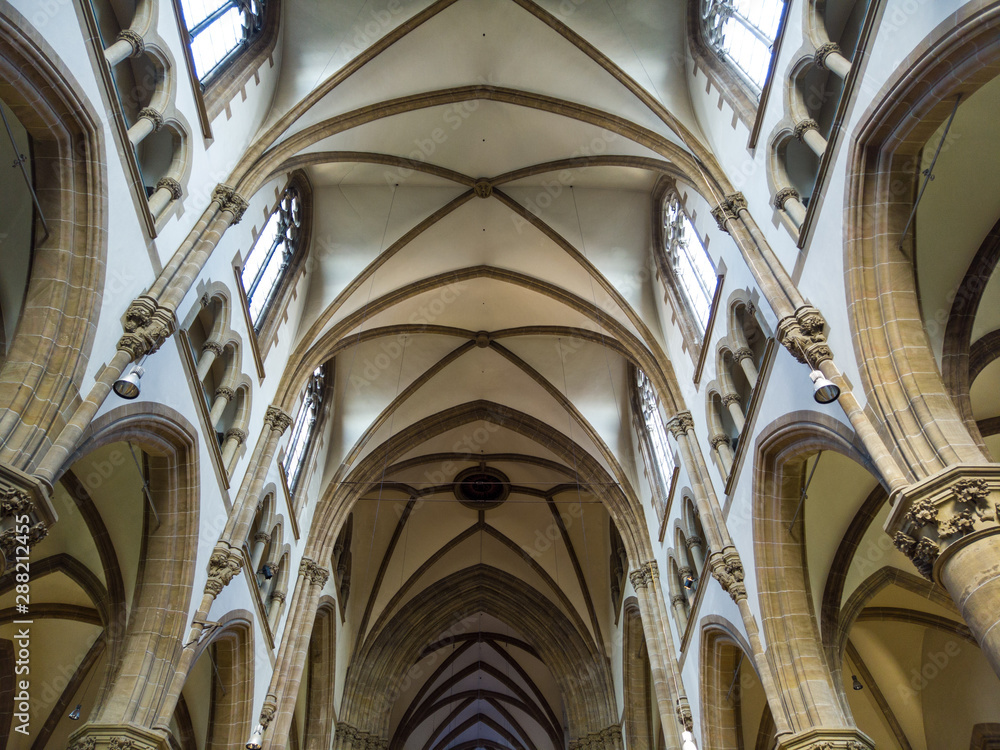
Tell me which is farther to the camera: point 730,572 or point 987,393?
point 730,572

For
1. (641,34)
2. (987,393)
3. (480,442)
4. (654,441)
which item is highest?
(480,442)

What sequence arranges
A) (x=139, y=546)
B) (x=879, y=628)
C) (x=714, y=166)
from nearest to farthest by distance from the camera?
(x=139, y=546)
(x=714, y=166)
(x=879, y=628)

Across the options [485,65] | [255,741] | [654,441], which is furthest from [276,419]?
[654,441]

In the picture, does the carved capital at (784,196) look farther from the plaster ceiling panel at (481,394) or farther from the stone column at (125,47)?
the plaster ceiling panel at (481,394)

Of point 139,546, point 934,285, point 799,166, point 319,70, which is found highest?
point 319,70

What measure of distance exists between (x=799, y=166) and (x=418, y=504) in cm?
1686

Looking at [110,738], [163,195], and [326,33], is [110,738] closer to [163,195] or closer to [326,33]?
[163,195]

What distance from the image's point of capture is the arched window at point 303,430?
17688mm

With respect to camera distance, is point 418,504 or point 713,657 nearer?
point 713,657

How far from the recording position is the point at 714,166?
12.8 metres

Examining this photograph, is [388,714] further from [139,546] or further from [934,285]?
[934,285]

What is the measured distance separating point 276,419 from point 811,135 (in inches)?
403

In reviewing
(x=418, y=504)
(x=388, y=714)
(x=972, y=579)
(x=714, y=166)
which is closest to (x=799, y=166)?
(x=714, y=166)

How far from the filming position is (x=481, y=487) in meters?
25.2
